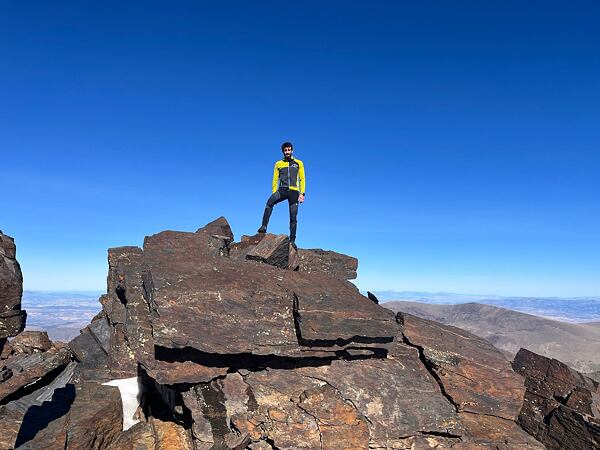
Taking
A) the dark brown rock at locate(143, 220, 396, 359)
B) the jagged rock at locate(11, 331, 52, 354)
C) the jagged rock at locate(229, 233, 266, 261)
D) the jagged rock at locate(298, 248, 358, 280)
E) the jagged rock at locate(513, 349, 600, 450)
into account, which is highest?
the jagged rock at locate(229, 233, 266, 261)

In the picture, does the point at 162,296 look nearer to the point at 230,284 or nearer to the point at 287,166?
the point at 230,284

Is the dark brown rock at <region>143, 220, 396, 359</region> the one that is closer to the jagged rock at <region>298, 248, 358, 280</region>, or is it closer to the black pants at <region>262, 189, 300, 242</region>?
the jagged rock at <region>298, 248, 358, 280</region>

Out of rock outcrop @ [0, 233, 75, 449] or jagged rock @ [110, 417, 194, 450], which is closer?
jagged rock @ [110, 417, 194, 450]

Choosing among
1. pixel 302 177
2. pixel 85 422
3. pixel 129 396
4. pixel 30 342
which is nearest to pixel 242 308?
pixel 129 396

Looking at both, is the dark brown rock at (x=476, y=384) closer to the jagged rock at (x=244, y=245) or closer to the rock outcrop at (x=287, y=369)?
the rock outcrop at (x=287, y=369)

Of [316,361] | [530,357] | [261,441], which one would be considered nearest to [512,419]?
[530,357]

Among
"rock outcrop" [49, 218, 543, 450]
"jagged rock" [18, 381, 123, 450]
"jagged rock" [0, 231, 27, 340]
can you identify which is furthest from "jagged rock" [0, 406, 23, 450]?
"jagged rock" [0, 231, 27, 340]

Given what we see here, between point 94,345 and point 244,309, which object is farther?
point 94,345

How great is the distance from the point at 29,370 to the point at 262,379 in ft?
35.0

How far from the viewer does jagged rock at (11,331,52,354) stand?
20.1 meters

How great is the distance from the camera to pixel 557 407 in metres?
15.8

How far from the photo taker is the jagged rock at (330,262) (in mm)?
18944

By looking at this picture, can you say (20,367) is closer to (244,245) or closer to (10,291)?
(10,291)

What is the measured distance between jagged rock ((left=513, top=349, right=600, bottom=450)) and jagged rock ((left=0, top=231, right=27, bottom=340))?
25370 millimetres
